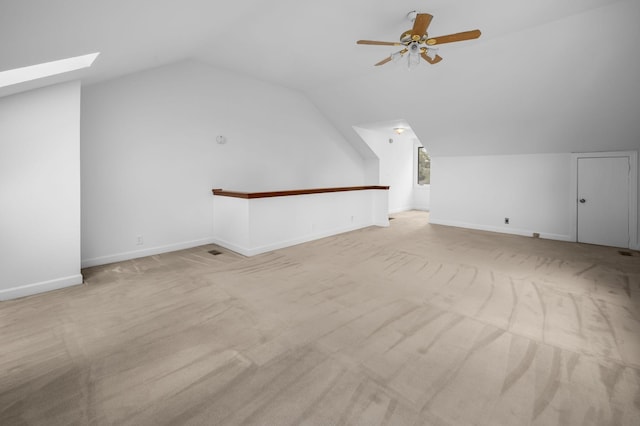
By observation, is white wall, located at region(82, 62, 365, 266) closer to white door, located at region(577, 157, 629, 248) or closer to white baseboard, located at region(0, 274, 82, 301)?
white baseboard, located at region(0, 274, 82, 301)

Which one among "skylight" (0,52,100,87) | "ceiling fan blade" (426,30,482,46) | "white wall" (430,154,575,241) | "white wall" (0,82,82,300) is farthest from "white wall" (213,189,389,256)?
"ceiling fan blade" (426,30,482,46)

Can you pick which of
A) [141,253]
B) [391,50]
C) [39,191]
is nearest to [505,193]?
[391,50]

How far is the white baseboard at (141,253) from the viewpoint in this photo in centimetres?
424

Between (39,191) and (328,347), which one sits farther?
(39,191)

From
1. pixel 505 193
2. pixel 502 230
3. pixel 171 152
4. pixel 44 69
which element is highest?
pixel 44 69

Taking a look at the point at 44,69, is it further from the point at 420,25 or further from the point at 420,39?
the point at 420,39

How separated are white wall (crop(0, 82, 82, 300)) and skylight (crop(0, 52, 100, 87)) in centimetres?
69

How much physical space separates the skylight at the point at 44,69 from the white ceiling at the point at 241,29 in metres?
0.19

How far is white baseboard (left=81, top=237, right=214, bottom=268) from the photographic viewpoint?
4242 mm

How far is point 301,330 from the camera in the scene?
2.46m

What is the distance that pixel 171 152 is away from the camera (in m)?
4.95

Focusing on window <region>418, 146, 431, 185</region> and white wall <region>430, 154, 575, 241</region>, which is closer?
white wall <region>430, 154, 575, 241</region>

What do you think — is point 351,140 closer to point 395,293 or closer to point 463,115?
point 463,115

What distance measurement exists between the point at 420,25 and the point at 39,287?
4996 millimetres
